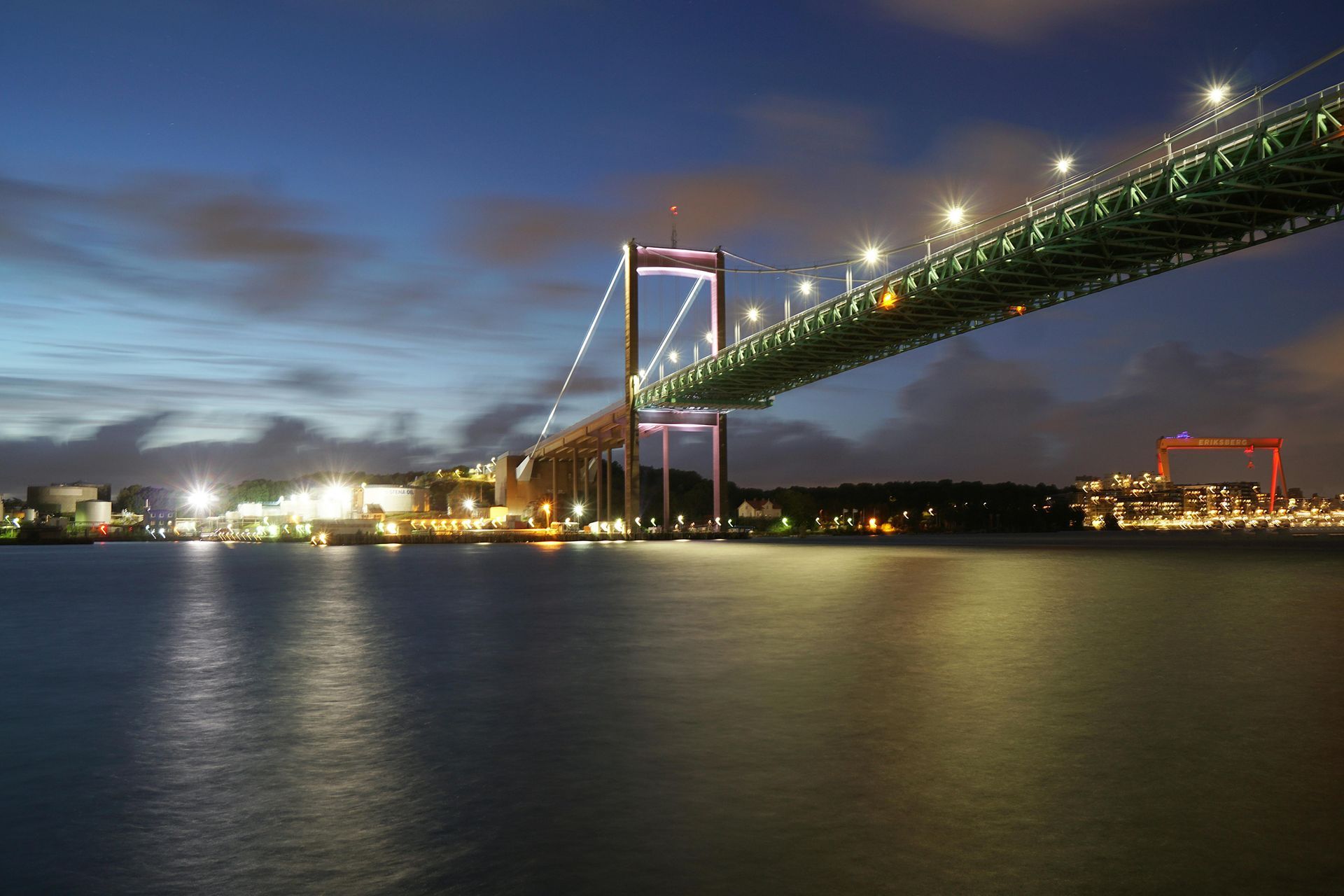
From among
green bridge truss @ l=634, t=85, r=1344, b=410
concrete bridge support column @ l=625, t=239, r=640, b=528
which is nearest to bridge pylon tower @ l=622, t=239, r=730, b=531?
concrete bridge support column @ l=625, t=239, r=640, b=528

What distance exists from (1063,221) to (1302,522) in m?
202

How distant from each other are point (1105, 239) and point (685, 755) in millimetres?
27936

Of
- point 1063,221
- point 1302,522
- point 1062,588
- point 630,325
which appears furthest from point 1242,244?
point 1302,522

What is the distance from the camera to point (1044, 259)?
33281 mm

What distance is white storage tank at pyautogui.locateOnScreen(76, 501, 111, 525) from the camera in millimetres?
135750

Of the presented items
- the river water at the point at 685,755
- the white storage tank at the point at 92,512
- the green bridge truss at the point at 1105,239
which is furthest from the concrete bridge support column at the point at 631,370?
the white storage tank at the point at 92,512

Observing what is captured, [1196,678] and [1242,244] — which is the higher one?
[1242,244]

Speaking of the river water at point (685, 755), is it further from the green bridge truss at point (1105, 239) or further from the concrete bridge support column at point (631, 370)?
the concrete bridge support column at point (631, 370)

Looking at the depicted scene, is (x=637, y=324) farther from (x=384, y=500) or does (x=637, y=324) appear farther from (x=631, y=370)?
(x=384, y=500)

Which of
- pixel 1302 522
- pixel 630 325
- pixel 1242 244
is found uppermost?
pixel 630 325

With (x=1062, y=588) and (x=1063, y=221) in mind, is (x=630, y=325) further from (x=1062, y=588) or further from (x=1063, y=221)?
(x=1062, y=588)

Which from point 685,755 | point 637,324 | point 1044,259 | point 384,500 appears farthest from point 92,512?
point 685,755

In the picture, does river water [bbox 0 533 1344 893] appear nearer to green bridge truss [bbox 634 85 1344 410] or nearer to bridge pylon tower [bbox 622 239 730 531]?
green bridge truss [bbox 634 85 1344 410]

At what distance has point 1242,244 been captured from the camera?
29.0 metres
